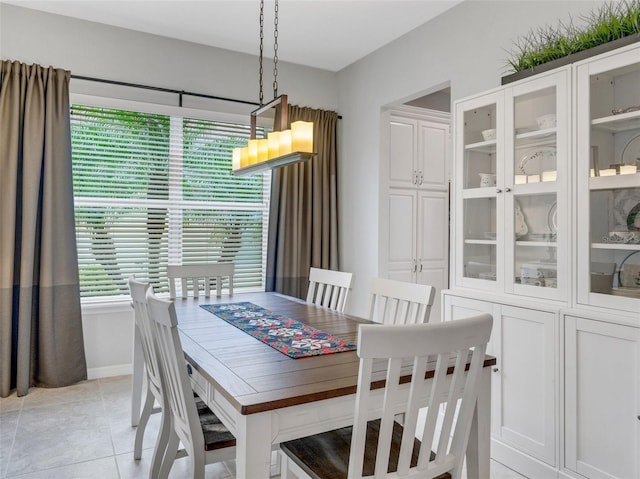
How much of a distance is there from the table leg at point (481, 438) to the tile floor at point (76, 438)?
0.76 m

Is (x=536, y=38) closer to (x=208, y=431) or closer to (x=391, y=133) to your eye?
(x=391, y=133)

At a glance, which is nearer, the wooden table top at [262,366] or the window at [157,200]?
the wooden table top at [262,366]

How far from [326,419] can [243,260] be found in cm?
295

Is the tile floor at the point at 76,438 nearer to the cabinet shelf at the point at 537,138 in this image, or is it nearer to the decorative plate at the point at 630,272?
the decorative plate at the point at 630,272

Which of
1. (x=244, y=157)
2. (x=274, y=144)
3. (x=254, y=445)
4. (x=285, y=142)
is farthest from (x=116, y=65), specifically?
(x=254, y=445)

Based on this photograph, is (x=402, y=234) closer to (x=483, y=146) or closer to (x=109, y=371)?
(x=483, y=146)

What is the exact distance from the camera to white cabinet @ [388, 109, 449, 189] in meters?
4.15

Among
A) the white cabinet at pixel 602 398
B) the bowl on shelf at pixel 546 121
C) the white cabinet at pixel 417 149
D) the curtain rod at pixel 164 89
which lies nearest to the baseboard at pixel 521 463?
the white cabinet at pixel 602 398

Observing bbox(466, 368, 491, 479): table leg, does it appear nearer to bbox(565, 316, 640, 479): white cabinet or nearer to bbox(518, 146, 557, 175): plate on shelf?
bbox(565, 316, 640, 479): white cabinet

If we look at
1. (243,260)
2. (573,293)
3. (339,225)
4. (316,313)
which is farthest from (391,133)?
(573,293)

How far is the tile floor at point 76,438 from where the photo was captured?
87.4 inches

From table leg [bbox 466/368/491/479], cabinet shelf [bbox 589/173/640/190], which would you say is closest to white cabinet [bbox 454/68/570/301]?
cabinet shelf [bbox 589/173/640/190]

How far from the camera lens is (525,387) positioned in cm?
217

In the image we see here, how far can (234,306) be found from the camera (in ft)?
8.81
